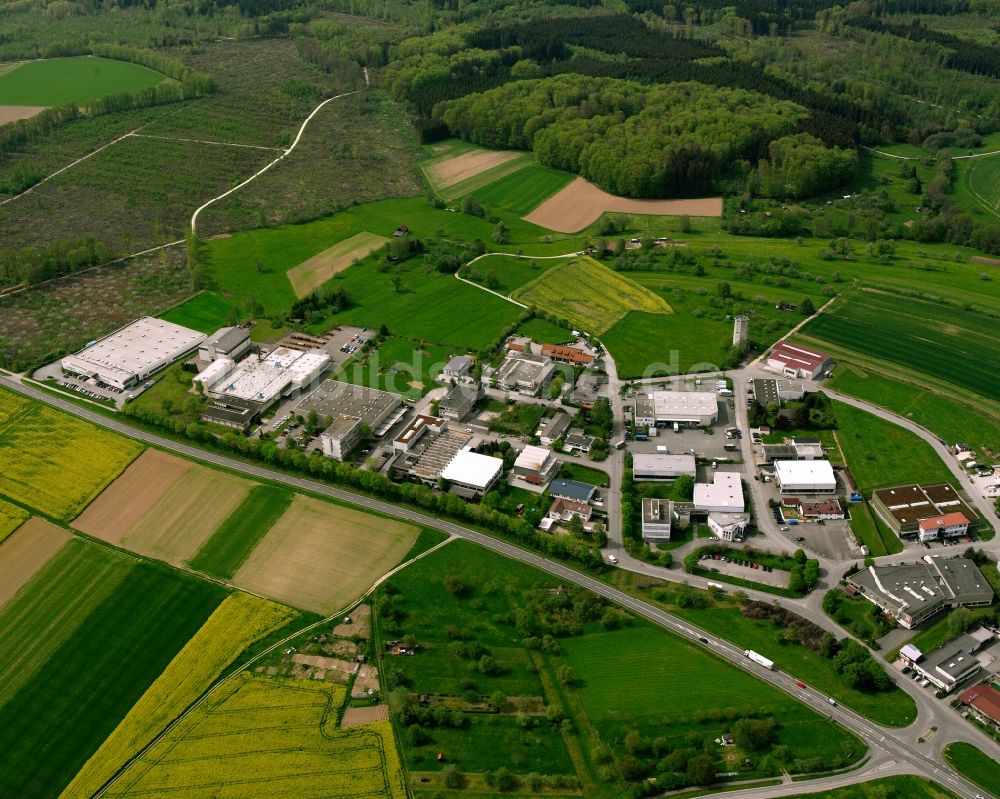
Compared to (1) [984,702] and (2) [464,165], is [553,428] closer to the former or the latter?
(1) [984,702]

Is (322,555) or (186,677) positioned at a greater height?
(322,555)

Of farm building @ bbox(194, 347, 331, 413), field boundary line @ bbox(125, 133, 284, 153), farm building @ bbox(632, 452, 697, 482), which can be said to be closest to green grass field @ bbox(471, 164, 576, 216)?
field boundary line @ bbox(125, 133, 284, 153)

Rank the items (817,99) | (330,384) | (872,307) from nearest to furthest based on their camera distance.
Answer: (330,384), (872,307), (817,99)

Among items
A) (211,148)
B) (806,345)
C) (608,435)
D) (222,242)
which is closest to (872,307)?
(806,345)

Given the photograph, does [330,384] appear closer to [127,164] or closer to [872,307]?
[872,307]

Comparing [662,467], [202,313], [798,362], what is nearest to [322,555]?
[662,467]
